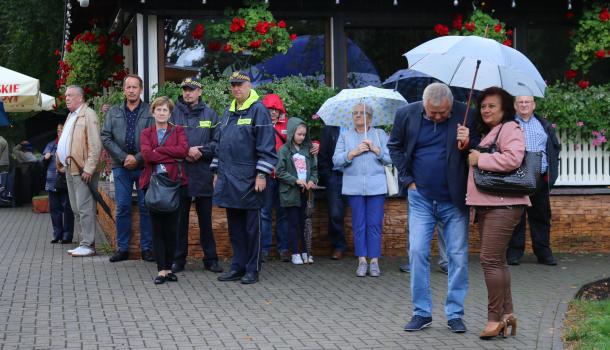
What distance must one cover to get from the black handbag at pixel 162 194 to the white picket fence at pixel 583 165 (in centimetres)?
576

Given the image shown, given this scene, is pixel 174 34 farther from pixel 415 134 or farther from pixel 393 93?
pixel 415 134

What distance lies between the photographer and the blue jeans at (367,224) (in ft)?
35.6

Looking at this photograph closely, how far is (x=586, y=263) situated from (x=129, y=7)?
6676mm

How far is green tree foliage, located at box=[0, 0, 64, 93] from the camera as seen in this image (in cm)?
2786

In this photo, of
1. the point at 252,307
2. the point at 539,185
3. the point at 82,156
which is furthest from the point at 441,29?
the point at 252,307

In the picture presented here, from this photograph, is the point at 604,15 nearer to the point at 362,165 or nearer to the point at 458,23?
the point at 458,23

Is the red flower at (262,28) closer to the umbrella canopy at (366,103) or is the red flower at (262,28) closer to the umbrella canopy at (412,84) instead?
the umbrella canopy at (412,84)

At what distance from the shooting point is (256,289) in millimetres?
9758

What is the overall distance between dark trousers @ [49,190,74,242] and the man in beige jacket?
5.98 ft

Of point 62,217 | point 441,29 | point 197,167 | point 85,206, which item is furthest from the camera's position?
point 62,217

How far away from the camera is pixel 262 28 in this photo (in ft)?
42.5

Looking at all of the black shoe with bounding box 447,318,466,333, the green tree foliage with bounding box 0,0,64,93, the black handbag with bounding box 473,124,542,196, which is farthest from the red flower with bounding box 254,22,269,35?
the green tree foliage with bounding box 0,0,64,93

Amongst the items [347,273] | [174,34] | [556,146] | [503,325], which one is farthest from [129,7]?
[503,325]

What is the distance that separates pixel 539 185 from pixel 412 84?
8.15ft
